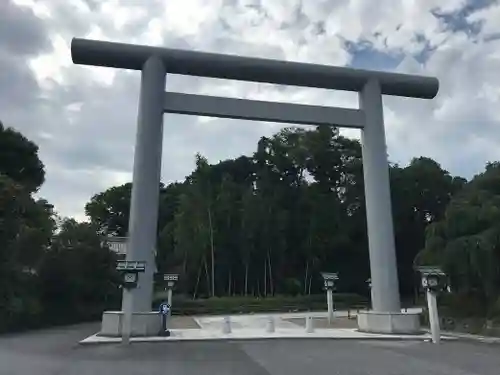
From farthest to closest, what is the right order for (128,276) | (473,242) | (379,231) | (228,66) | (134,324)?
(473,242), (379,231), (228,66), (134,324), (128,276)

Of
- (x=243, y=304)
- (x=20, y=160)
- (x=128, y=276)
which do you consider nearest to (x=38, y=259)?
(x=20, y=160)

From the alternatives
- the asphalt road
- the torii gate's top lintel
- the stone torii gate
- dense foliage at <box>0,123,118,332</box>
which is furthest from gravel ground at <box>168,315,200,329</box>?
the torii gate's top lintel

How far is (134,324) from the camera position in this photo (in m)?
13.9

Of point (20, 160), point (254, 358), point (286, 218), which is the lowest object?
point (254, 358)

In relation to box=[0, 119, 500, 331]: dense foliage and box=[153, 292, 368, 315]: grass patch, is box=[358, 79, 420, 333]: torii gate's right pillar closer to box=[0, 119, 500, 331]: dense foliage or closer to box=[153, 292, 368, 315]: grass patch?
box=[0, 119, 500, 331]: dense foliage

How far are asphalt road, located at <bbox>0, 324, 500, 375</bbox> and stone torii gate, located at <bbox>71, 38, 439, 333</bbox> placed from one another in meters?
2.55

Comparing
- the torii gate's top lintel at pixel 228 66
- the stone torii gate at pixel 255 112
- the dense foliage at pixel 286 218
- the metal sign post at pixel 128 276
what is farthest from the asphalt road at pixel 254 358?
the dense foliage at pixel 286 218

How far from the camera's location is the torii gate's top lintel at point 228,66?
14820 mm

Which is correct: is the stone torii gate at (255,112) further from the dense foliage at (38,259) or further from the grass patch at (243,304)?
the grass patch at (243,304)

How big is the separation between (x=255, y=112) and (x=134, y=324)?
23.1 ft

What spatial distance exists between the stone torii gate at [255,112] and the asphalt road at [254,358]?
2555 mm

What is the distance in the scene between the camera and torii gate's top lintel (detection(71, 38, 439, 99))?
1482 cm

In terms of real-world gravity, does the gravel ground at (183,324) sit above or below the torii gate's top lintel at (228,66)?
below

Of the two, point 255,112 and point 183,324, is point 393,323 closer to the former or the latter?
point 255,112
